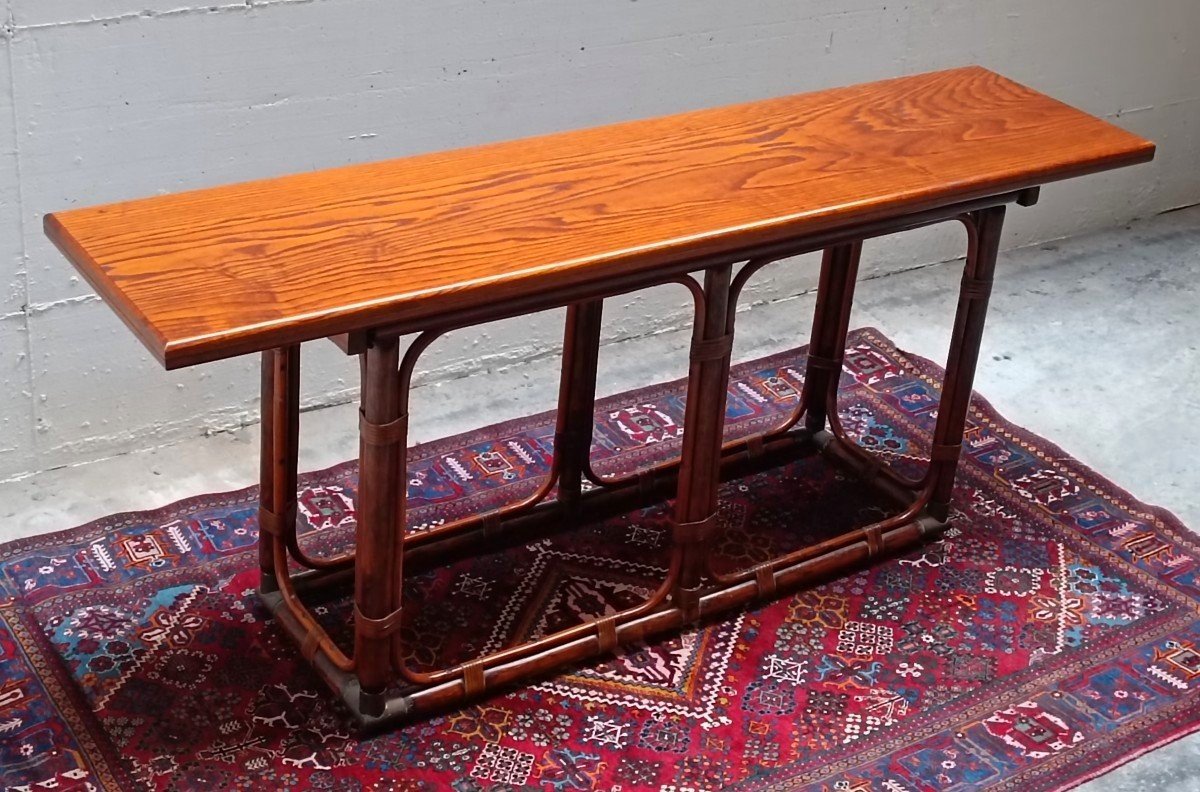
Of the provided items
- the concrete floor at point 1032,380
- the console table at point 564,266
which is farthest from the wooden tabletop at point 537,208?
the concrete floor at point 1032,380

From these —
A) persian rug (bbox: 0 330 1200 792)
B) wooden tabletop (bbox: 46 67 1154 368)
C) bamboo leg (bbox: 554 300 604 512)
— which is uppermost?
wooden tabletop (bbox: 46 67 1154 368)

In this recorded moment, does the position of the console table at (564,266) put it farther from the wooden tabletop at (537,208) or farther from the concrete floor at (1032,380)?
the concrete floor at (1032,380)

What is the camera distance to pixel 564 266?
2521mm

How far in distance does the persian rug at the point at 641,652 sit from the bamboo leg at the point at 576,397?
0.48 feet

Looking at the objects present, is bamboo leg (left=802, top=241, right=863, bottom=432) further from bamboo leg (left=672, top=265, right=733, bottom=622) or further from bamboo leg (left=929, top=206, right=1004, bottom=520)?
bamboo leg (left=672, top=265, right=733, bottom=622)

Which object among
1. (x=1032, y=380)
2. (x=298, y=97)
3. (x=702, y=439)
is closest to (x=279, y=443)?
(x=702, y=439)

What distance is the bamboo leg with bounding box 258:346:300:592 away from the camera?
2777 mm

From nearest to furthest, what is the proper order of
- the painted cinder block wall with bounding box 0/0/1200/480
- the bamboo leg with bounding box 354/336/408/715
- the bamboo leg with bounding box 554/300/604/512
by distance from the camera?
the bamboo leg with bounding box 354/336/408/715 < the bamboo leg with bounding box 554/300/604/512 < the painted cinder block wall with bounding box 0/0/1200/480

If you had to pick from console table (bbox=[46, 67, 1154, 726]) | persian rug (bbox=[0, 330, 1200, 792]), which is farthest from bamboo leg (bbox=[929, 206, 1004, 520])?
persian rug (bbox=[0, 330, 1200, 792])

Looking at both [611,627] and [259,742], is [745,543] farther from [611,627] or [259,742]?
[259,742]

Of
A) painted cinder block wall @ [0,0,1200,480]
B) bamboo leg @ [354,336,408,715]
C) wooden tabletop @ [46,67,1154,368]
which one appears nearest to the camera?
wooden tabletop @ [46,67,1154,368]

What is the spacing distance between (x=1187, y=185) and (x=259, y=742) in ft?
13.5

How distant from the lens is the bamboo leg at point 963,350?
321 cm

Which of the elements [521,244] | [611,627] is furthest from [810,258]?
[521,244]
